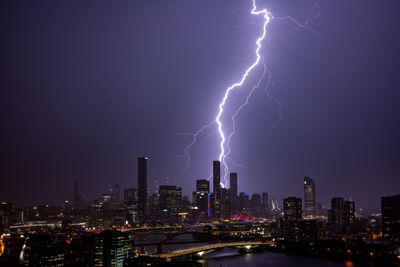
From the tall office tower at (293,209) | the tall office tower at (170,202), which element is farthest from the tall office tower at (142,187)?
the tall office tower at (293,209)

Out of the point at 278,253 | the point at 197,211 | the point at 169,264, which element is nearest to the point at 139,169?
the point at 197,211

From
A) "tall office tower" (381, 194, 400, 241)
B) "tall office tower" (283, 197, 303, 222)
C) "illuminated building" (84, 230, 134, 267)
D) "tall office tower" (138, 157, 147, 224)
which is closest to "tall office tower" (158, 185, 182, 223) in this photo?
"tall office tower" (138, 157, 147, 224)

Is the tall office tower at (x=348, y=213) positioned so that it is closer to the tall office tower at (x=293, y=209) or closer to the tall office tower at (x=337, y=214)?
the tall office tower at (x=337, y=214)

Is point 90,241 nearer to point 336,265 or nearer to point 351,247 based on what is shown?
point 336,265

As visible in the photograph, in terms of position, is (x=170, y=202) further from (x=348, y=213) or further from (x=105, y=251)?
(x=105, y=251)

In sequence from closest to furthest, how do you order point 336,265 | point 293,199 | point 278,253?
point 336,265 → point 278,253 → point 293,199

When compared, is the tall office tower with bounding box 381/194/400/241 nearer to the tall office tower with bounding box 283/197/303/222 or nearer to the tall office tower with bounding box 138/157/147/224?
the tall office tower with bounding box 283/197/303/222
